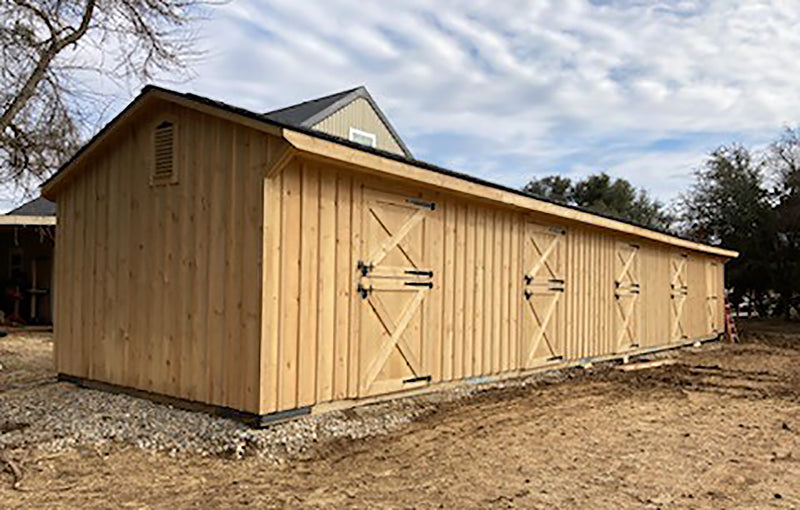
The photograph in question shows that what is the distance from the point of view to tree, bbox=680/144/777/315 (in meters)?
20.2

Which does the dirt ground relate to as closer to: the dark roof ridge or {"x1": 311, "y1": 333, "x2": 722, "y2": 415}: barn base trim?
{"x1": 311, "y1": 333, "x2": 722, "y2": 415}: barn base trim

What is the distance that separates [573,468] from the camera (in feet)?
13.5

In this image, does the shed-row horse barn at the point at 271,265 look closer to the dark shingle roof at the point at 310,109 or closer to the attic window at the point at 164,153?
the attic window at the point at 164,153

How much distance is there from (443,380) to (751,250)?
57.2ft

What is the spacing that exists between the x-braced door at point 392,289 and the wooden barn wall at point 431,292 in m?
0.07

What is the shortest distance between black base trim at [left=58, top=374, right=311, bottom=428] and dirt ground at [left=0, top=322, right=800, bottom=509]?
0.53 metres

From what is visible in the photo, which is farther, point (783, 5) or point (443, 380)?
point (783, 5)

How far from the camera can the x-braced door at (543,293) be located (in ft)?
26.4

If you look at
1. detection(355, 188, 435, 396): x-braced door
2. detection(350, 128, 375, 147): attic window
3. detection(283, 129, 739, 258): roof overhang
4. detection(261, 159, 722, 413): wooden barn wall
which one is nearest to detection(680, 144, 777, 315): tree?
detection(350, 128, 375, 147): attic window

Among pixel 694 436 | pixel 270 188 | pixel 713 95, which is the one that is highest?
pixel 713 95

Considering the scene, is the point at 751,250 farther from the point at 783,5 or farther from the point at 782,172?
the point at 783,5

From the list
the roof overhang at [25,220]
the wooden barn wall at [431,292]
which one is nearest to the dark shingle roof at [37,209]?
the roof overhang at [25,220]

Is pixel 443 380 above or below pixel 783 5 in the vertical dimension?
below

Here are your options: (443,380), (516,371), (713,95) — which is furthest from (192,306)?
(713,95)
